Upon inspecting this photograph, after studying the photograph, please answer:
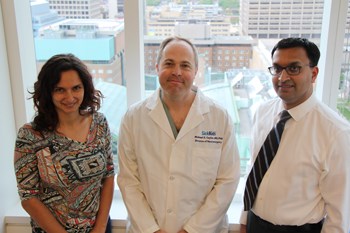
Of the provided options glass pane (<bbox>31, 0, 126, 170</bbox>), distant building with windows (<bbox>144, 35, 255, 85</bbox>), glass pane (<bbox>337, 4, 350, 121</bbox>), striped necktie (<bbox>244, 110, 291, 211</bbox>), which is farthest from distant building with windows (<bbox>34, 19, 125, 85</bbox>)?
glass pane (<bbox>337, 4, 350, 121</bbox>)

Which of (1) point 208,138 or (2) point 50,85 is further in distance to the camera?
(1) point 208,138

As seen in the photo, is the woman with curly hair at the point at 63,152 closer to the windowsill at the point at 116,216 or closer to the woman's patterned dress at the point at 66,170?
the woman's patterned dress at the point at 66,170

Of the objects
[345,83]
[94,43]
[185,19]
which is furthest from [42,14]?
[345,83]

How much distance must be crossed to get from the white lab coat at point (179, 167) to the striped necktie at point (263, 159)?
0.30 ft

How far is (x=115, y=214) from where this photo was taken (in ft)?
7.33

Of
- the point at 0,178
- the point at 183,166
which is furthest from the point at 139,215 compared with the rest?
the point at 0,178

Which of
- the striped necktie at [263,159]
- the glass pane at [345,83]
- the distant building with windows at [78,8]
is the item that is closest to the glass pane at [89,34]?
the distant building with windows at [78,8]

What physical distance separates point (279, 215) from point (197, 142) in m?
0.51

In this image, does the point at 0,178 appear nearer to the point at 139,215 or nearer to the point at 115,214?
the point at 115,214

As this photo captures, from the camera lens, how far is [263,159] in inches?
67.4

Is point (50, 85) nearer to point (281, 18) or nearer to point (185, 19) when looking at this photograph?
point (185, 19)

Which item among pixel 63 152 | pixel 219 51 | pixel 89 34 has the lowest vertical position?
pixel 63 152

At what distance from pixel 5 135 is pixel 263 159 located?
1559mm

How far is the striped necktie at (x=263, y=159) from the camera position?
167cm
